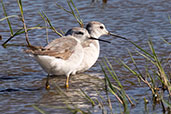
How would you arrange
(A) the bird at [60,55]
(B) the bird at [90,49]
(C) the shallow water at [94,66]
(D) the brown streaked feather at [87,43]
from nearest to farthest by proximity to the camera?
1. (C) the shallow water at [94,66]
2. (A) the bird at [60,55]
3. (B) the bird at [90,49]
4. (D) the brown streaked feather at [87,43]

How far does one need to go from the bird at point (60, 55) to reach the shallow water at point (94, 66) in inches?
12.2

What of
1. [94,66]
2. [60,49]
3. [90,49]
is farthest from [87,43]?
[60,49]

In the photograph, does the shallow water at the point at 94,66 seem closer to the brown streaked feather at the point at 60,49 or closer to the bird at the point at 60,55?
the bird at the point at 60,55

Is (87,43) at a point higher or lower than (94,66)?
higher

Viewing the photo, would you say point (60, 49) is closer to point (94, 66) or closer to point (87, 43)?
point (87, 43)

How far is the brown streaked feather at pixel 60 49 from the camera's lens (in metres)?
6.54

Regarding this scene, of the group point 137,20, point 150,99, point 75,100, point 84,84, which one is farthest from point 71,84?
point 137,20

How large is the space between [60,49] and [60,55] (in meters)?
0.13

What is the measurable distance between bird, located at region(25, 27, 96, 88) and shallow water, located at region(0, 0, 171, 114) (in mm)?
311

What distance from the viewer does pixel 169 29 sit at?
32.1 feet

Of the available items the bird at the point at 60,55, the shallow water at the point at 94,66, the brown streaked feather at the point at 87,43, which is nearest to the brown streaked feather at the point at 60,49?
the bird at the point at 60,55

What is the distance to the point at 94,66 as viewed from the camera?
8258 millimetres

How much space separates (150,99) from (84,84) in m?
1.46

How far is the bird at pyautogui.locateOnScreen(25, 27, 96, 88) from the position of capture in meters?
6.53
